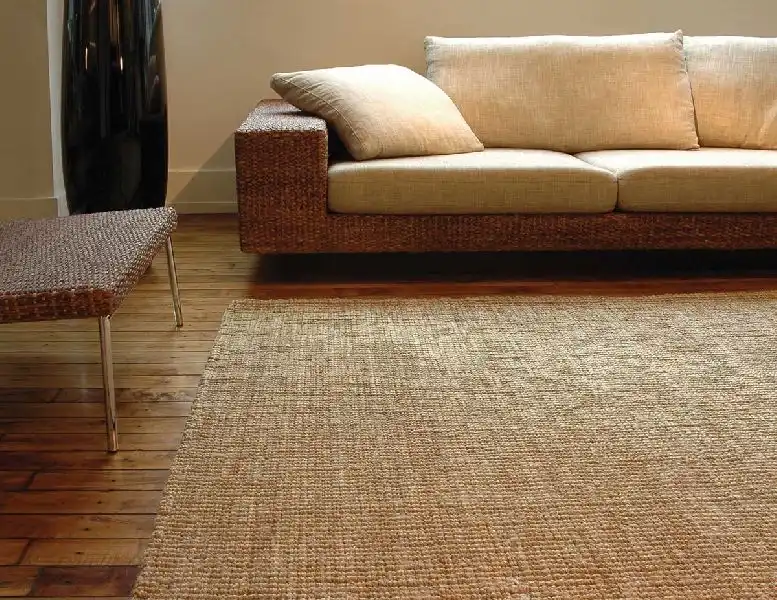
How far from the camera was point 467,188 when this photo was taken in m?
2.85

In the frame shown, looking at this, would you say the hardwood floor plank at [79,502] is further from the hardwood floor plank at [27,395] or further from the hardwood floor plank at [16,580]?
the hardwood floor plank at [27,395]

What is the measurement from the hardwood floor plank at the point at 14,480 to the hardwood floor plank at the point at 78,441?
0.33 ft

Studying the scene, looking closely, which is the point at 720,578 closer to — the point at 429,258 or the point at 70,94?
the point at 429,258

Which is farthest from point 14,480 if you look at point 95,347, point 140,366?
point 95,347

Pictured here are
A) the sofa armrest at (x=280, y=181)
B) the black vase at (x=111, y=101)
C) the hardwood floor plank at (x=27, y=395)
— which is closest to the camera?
the hardwood floor plank at (x=27, y=395)

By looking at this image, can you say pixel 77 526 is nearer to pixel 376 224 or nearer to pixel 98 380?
pixel 98 380

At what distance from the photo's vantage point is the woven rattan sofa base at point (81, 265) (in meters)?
1.76

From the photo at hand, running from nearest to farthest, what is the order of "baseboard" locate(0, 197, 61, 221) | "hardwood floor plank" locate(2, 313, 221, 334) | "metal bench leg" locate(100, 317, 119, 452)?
"metal bench leg" locate(100, 317, 119, 452), "hardwood floor plank" locate(2, 313, 221, 334), "baseboard" locate(0, 197, 61, 221)

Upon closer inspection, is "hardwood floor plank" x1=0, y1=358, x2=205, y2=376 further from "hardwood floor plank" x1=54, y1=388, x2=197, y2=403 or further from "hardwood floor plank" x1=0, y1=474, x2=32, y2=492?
"hardwood floor plank" x1=0, y1=474, x2=32, y2=492

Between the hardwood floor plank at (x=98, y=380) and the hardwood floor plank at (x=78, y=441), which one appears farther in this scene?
the hardwood floor plank at (x=98, y=380)

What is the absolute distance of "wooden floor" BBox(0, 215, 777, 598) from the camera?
151 cm

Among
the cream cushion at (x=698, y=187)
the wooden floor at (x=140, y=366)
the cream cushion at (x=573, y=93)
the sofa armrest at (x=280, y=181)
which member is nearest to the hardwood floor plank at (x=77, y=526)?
the wooden floor at (x=140, y=366)

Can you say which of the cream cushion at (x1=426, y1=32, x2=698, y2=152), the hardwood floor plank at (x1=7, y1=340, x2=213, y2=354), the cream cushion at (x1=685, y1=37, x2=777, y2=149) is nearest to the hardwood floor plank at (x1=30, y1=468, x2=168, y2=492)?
the hardwood floor plank at (x1=7, y1=340, x2=213, y2=354)

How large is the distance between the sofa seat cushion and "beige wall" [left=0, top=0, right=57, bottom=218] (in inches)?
54.7
